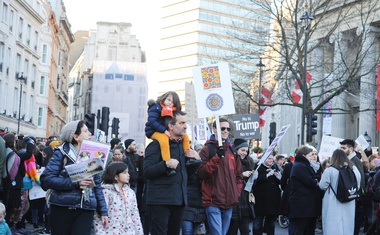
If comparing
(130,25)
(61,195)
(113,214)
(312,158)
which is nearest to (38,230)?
(312,158)

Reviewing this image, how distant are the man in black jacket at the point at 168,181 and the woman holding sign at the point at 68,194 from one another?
805 mm

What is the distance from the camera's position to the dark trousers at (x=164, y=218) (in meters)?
8.30

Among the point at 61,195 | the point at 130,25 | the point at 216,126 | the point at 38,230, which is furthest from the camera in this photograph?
the point at 130,25

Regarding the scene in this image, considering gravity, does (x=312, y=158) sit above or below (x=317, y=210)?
above

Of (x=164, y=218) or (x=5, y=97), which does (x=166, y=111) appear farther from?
(x=5, y=97)

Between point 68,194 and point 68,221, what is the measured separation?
272 millimetres

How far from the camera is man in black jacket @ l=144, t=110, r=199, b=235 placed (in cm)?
827

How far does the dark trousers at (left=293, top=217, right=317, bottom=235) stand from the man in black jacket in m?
4.54

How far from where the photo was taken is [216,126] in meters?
10.2

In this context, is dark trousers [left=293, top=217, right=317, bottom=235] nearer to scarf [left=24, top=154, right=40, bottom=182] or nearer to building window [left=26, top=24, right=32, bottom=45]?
scarf [left=24, top=154, right=40, bottom=182]

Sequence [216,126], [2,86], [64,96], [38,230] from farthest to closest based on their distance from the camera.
Result: [64,96]
[2,86]
[38,230]
[216,126]

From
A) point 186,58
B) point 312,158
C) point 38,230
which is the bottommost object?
point 38,230

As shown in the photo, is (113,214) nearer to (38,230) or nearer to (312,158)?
(312,158)

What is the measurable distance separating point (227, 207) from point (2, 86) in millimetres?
45746
